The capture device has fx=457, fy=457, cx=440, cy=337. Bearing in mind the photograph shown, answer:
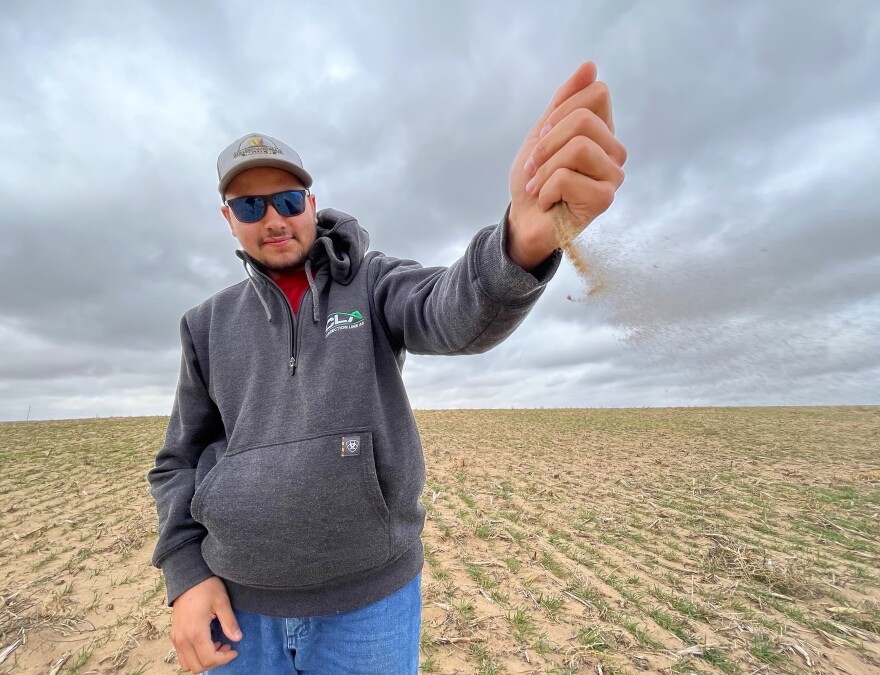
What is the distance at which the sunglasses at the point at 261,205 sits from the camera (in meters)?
2.06

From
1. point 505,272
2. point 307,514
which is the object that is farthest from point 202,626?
point 505,272

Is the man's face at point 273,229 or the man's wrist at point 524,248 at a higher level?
the man's face at point 273,229

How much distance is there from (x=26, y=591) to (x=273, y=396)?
5.98m

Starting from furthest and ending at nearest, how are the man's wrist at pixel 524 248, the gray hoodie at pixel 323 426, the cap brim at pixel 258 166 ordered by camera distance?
the cap brim at pixel 258 166, the gray hoodie at pixel 323 426, the man's wrist at pixel 524 248

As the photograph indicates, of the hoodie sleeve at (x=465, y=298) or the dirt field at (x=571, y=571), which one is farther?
the dirt field at (x=571, y=571)

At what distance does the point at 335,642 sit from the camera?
5.88 feet

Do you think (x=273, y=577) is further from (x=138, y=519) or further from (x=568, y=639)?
(x=138, y=519)

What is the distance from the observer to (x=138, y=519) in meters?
8.02

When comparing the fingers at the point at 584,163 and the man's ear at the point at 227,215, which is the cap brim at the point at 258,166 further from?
the fingers at the point at 584,163

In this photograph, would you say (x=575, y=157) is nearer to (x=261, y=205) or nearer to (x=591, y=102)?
(x=591, y=102)

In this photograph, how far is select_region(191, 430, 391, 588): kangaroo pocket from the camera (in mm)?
→ 1647

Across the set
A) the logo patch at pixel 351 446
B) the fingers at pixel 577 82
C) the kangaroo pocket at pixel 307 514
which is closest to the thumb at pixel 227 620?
the kangaroo pocket at pixel 307 514

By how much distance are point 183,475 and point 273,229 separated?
3.91 feet

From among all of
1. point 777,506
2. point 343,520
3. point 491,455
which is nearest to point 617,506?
point 777,506
